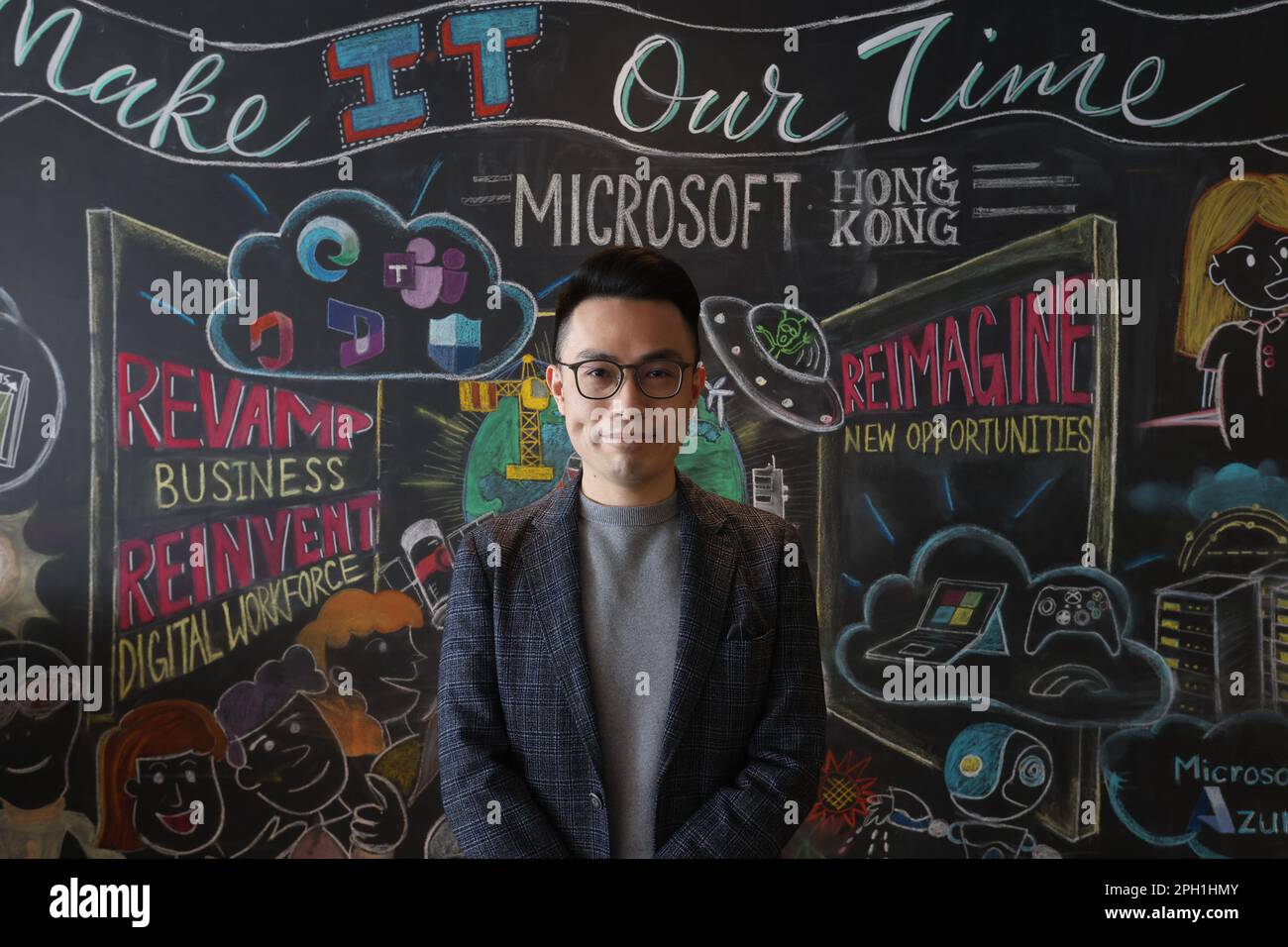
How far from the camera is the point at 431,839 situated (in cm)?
301

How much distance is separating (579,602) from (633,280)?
47cm

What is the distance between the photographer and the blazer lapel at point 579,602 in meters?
1.47

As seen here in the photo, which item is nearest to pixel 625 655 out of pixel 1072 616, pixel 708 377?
pixel 708 377

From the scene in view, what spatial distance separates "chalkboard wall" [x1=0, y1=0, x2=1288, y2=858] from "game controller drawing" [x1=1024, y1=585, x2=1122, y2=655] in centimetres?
1

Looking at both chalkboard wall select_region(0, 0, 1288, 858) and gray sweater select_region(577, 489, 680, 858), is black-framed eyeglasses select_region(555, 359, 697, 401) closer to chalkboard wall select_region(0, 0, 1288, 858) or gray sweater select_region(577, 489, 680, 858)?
gray sweater select_region(577, 489, 680, 858)

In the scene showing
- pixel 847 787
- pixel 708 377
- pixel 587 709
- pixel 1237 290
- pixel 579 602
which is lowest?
pixel 847 787

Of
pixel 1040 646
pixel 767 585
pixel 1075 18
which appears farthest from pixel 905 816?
pixel 1075 18

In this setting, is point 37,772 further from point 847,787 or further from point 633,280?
point 633,280

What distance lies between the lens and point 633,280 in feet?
5.03

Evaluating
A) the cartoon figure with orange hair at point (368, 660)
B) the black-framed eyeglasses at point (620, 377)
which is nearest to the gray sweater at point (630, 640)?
the black-framed eyeglasses at point (620, 377)

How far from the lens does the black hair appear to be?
5.03 ft

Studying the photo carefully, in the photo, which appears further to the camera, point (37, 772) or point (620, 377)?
point (37, 772)

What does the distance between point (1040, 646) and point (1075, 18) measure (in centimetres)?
182

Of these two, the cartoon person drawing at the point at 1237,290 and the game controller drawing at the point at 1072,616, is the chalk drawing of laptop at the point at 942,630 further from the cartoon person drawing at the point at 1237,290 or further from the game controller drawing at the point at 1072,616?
the cartoon person drawing at the point at 1237,290
